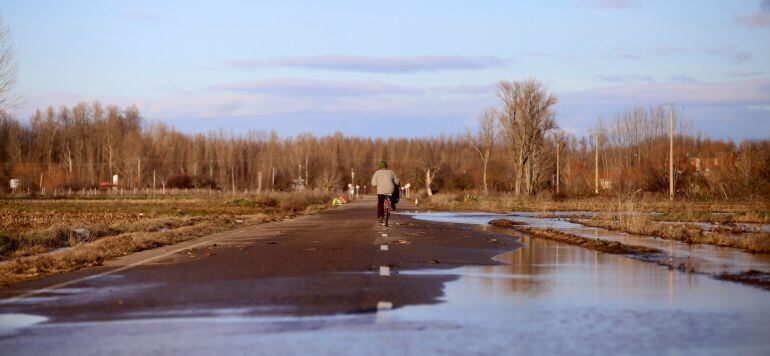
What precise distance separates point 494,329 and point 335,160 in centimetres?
17169

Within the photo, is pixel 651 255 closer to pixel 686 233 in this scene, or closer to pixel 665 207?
pixel 686 233

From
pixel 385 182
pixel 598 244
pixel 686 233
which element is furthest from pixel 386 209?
pixel 598 244

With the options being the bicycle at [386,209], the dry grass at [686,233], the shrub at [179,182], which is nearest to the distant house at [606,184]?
the dry grass at [686,233]

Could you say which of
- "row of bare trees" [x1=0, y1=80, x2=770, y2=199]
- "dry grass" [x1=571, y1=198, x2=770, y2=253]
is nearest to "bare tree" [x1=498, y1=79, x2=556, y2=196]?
"row of bare trees" [x1=0, y1=80, x2=770, y2=199]

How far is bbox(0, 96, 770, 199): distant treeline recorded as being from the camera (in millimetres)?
78000

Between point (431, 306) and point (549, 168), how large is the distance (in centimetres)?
8882

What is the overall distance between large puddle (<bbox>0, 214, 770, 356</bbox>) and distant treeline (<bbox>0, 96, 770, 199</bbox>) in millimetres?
53884

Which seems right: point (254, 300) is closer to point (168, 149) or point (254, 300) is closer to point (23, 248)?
point (23, 248)

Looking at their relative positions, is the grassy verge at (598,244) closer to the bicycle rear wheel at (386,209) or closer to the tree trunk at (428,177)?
the bicycle rear wheel at (386,209)

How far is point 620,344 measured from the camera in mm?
7867

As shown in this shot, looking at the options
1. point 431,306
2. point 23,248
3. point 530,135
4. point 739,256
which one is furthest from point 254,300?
point 530,135

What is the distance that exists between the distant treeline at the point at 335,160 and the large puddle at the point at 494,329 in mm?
53884

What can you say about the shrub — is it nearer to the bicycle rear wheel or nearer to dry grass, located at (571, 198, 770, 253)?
dry grass, located at (571, 198, 770, 253)

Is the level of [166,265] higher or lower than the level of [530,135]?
lower
